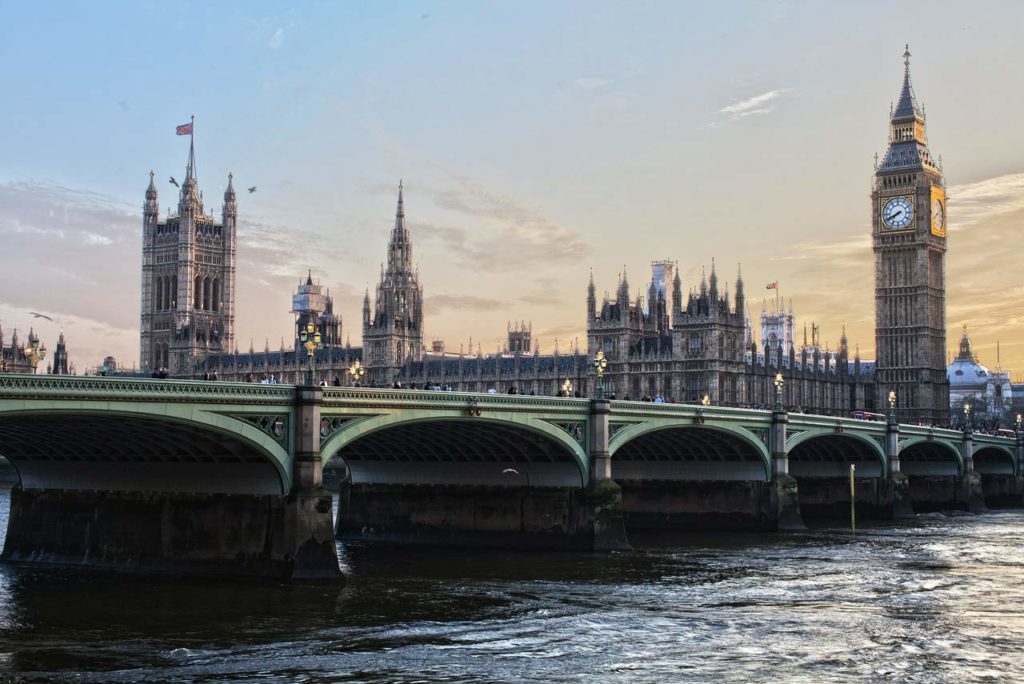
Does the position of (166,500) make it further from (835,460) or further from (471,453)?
(835,460)

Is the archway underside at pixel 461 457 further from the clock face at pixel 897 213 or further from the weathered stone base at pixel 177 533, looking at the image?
the clock face at pixel 897 213

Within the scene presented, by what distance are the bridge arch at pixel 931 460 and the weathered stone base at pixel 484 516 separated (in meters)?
57.3

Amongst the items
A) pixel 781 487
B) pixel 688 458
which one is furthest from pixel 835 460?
pixel 781 487

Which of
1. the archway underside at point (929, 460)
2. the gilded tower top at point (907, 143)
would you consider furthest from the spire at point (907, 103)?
the archway underside at point (929, 460)

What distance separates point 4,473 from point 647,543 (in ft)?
319

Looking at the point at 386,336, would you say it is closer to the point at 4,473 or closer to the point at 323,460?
the point at 4,473

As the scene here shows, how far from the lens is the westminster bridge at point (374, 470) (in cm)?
5397

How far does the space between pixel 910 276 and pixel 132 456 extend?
14641 cm

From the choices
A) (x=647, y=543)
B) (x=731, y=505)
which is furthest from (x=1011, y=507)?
(x=647, y=543)

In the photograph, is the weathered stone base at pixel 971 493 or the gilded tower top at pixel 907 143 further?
the gilded tower top at pixel 907 143

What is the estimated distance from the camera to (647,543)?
78.7 m

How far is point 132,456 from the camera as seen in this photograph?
197 feet

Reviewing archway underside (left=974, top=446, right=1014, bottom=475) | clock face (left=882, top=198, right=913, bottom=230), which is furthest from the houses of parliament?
archway underside (left=974, top=446, right=1014, bottom=475)

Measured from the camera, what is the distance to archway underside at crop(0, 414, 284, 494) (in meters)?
53.5
